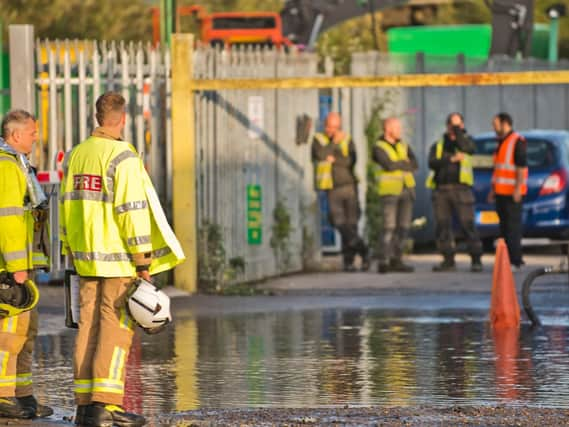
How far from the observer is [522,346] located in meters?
14.4

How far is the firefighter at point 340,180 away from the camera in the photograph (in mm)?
21812

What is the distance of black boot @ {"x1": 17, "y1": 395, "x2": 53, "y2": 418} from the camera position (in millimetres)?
10820

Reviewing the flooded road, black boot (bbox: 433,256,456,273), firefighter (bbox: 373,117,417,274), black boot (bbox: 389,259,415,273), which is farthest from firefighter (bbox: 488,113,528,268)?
the flooded road

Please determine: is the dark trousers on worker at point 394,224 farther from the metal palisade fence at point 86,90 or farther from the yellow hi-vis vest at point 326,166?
the metal palisade fence at point 86,90

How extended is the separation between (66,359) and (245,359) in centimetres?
132

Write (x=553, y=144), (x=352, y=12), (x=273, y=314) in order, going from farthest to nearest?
(x=352, y=12), (x=553, y=144), (x=273, y=314)

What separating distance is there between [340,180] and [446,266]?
1584mm

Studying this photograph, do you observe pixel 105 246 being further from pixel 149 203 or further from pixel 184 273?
pixel 184 273

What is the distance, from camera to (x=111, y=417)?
1031cm

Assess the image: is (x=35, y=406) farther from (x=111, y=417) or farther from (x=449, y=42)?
(x=449, y=42)

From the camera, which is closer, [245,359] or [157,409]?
[157,409]

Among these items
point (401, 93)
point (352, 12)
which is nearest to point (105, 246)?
point (401, 93)

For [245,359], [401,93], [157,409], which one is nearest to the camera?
[157,409]

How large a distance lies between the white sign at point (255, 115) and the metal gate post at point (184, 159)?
1.56 metres
